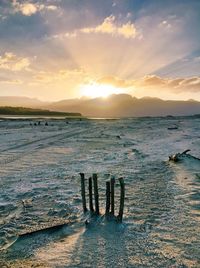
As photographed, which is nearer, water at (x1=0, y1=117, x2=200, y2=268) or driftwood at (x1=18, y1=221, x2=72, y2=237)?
water at (x1=0, y1=117, x2=200, y2=268)

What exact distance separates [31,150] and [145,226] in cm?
1685

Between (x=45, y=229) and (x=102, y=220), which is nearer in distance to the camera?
(x=45, y=229)

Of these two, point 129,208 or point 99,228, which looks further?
point 129,208

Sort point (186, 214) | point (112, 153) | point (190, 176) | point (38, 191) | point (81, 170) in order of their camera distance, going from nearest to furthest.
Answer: point (186, 214), point (38, 191), point (190, 176), point (81, 170), point (112, 153)

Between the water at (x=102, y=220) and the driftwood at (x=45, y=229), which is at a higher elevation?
the driftwood at (x=45, y=229)

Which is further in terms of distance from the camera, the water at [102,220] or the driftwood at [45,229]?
the driftwood at [45,229]

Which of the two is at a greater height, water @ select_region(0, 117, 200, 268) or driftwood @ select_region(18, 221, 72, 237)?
driftwood @ select_region(18, 221, 72, 237)

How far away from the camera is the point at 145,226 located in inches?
361

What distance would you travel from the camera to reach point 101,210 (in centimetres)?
1021

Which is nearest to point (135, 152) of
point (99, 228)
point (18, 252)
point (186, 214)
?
point (186, 214)

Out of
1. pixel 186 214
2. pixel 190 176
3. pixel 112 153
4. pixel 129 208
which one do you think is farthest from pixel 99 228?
pixel 112 153

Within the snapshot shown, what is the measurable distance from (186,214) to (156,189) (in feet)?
9.65

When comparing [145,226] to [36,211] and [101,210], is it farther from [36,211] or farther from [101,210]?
[36,211]

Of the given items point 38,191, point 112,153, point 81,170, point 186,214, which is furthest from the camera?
point 112,153
